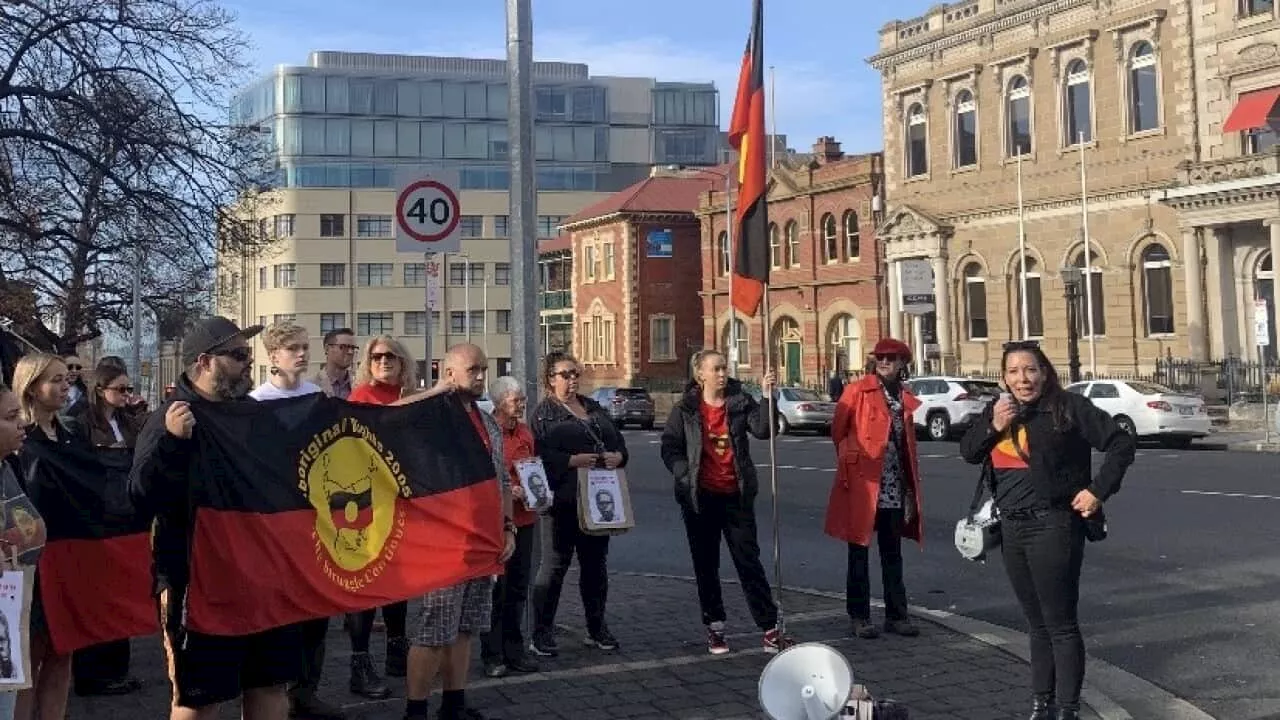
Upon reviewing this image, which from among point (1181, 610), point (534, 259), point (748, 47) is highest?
point (748, 47)

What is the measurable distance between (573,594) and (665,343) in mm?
51224

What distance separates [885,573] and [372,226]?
83817 mm

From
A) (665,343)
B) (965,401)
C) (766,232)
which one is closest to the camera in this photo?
(766,232)

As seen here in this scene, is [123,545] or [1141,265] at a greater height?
[1141,265]

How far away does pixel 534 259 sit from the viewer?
28.3ft

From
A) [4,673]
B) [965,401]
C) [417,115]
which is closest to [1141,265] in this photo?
[965,401]

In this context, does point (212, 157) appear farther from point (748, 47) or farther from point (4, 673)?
point (4, 673)

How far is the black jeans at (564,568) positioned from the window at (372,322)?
81178 mm

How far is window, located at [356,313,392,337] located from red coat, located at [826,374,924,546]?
81.1 meters

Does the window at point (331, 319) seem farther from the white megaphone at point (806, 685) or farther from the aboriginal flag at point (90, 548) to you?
the white megaphone at point (806, 685)

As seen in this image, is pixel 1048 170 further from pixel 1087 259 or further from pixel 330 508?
pixel 330 508

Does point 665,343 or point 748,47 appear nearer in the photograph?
point 748,47

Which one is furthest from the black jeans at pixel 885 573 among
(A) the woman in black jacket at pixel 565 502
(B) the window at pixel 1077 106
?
(B) the window at pixel 1077 106

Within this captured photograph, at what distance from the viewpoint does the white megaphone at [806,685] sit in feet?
15.2
